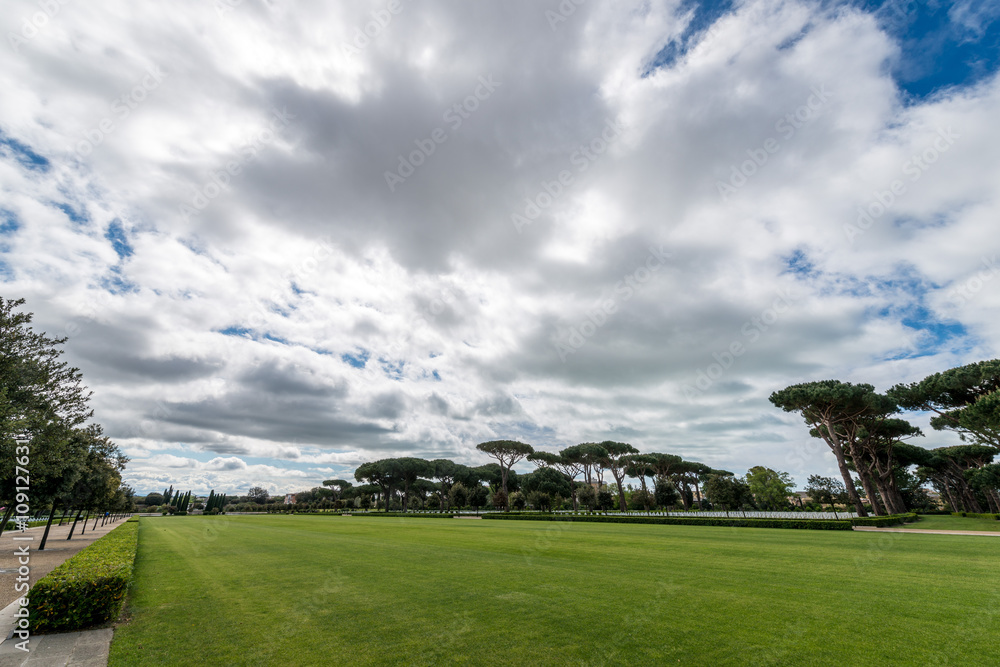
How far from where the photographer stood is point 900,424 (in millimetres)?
48719

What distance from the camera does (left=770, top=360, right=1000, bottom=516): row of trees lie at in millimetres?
35362

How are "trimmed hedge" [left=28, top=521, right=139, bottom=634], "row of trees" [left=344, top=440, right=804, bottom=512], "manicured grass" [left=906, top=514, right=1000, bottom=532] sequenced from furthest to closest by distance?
"row of trees" [left=344, top=440, right=804, bottom=512] < "manicured grass" [left=906, top=514, right=1000, bottom=532] < "trimmed hedge" [left=28, top=521, right=139, bottom=634]

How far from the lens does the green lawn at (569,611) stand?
6.74 metres

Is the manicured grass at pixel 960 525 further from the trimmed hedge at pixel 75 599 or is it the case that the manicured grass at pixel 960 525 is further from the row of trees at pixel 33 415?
the row of trees at pixel 33 415

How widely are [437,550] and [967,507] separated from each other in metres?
89.7

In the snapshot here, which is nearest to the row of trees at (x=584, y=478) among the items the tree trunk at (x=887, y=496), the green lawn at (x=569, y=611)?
the tree trunk at (x=887, y=496)

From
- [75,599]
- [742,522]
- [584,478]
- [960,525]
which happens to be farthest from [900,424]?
[75,599]

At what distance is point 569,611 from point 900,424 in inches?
2376

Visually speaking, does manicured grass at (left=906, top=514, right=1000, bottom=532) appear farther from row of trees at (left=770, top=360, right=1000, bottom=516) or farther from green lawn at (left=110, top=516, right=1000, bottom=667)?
green lawn at (left=110, top=516, right=1000, bottom=667)

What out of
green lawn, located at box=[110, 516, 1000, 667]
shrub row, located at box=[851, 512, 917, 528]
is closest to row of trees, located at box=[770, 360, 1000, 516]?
shrub row, located at box=[851, 512, 917, 528]

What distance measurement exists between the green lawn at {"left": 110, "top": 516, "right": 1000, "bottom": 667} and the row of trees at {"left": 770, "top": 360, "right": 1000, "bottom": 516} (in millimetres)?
29871

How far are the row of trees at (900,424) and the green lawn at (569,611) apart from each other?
98.0 feet

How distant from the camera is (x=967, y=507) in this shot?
64.8 meters

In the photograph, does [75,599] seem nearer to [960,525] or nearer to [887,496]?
[960,525]
